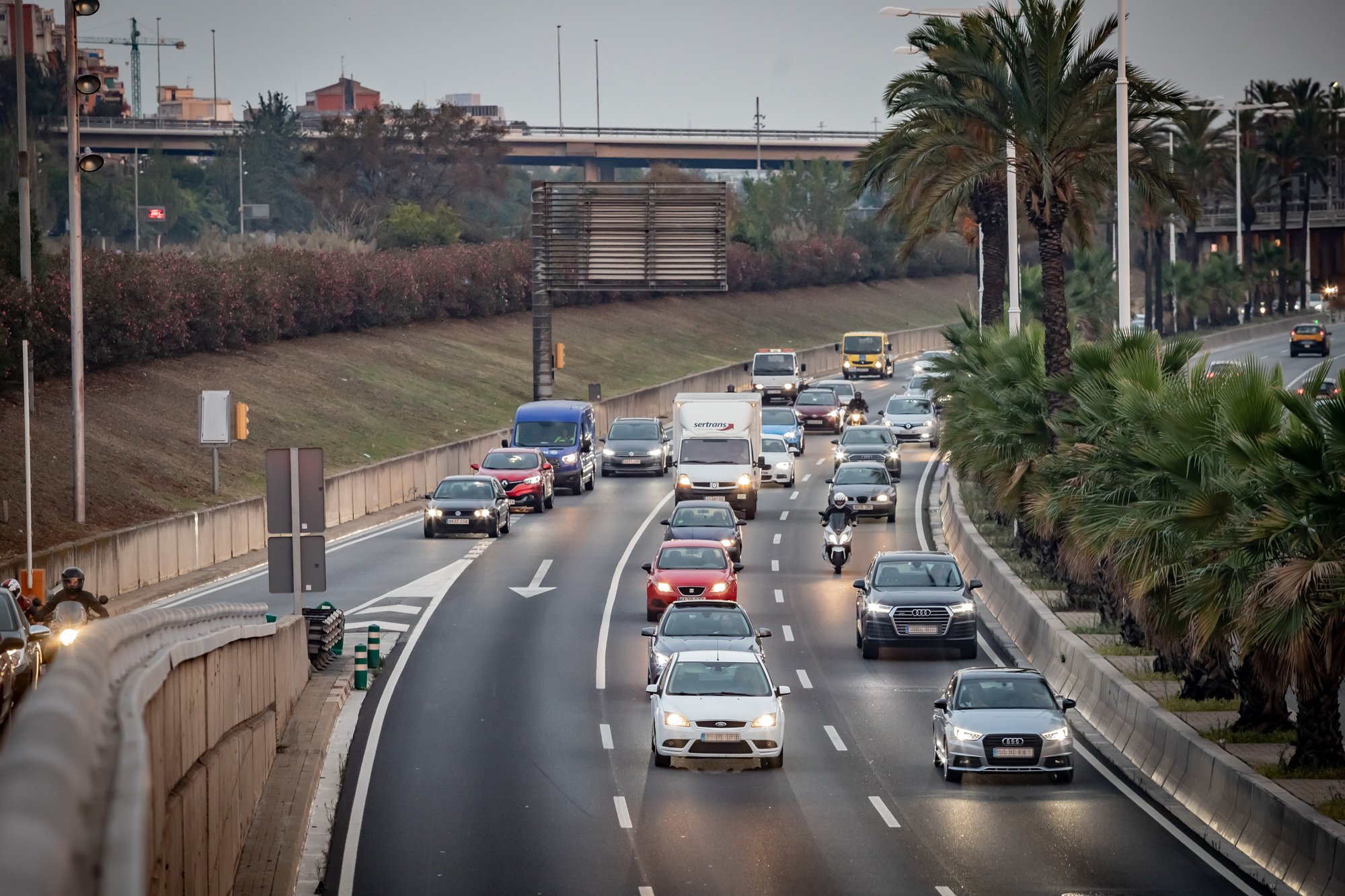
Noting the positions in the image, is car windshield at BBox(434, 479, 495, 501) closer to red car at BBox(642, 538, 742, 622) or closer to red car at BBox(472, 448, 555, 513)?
red car at BBox(472, 448, 555, 513)

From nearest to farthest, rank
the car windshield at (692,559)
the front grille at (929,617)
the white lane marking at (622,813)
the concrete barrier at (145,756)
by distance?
1. the concrete barrier at (145,756)
2. the white lane marking at (622,813)
3. the front grille at (929,617)
4. the car windshield at (692,559)

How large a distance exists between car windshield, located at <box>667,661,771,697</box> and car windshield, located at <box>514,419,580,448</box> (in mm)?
30314

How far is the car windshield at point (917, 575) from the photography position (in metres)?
29.8

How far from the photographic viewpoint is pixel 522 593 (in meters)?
36.7

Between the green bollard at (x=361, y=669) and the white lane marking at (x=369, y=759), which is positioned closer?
the white lane marking at (x=369, y=759)

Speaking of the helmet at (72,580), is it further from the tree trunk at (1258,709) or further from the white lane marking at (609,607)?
the tree trunk at (1258,709)

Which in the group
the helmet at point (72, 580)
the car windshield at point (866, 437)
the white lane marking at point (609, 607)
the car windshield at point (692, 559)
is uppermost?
the helmet at point (72, 580)

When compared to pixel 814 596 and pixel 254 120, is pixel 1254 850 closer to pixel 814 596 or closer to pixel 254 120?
pixel 814 596

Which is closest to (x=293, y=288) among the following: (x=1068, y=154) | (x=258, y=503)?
(x=258, y=503)

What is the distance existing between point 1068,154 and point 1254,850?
68.0 feet

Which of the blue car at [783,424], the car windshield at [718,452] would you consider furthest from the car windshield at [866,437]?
the car windshield at [718,452]

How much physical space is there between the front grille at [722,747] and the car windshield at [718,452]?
2608cm

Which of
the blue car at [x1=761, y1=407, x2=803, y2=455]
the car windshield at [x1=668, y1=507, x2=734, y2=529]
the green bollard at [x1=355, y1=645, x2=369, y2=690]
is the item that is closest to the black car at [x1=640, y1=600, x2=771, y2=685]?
the green bollard at [x1=355, y1=645, x2=369, y2=690]

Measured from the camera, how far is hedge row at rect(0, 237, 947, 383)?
1854 inches
